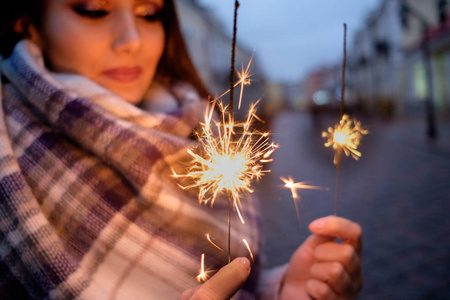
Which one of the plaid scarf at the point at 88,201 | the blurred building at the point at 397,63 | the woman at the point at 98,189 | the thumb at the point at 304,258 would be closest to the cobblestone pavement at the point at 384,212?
the thumb at the point at 304,258

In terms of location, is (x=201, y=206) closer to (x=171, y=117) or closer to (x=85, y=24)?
(x=171, y=117)

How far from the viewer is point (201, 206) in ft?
4.38

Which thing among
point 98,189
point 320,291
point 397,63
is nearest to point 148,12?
point 98,189

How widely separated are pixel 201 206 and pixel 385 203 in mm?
5319

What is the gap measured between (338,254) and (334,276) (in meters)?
0.08

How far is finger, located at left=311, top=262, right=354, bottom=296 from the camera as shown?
3.90ft

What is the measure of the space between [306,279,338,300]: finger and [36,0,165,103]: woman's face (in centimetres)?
114

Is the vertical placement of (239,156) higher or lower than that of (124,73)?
lower

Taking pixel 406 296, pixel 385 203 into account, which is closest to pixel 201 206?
pixel 406 296

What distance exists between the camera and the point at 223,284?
0.82m

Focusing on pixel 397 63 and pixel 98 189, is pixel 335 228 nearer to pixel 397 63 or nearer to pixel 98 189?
pixel 98 189

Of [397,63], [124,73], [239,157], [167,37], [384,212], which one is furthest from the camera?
[397,63]

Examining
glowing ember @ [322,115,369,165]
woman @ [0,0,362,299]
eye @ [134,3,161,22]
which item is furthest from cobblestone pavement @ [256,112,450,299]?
eye @ [134,3,161,22]

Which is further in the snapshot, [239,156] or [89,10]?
[89,10]
